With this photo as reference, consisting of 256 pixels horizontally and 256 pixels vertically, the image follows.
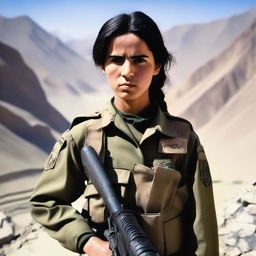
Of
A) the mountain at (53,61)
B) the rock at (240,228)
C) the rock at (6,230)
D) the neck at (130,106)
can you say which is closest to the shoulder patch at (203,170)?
the neck at (130,106)

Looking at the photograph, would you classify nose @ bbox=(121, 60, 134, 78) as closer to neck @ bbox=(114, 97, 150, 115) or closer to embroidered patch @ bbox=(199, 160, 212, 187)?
neck @ bbox=(114, 97, 150, 115)

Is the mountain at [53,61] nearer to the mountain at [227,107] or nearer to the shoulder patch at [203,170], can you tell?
the mountain at [227,107]

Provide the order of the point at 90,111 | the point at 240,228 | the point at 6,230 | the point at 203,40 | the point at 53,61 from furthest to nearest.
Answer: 1. the point at 203,40
2. the point at 53,61
3. the point at 90,111
4. the point at 6,230
5. the point at 240,228

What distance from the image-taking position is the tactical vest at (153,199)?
1.35 m

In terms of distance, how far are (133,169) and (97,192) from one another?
0.46 feet

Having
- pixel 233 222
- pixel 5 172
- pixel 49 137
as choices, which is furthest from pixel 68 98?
pixel 233 222

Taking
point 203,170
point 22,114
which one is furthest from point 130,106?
point 22,114

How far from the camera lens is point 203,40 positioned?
123 feet

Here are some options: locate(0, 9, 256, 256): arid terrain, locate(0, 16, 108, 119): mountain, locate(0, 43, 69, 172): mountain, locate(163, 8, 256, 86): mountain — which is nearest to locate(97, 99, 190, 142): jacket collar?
locate(0, 9, 256, 256): arid terrain

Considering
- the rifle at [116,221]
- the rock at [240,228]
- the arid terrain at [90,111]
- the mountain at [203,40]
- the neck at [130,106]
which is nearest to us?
the rifle at [116,221]

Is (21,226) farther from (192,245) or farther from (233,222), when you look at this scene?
(192,245)

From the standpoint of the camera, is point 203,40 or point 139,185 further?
point 203,40

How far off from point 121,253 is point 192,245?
38 centimetres

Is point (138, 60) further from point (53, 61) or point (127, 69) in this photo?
point (53, 61)
